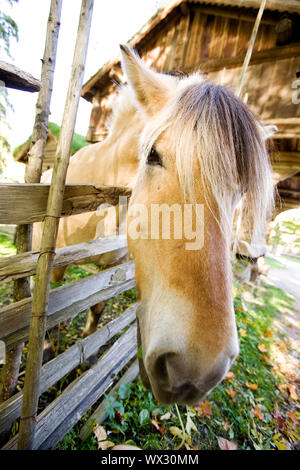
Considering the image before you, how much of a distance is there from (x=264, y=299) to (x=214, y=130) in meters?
7.38

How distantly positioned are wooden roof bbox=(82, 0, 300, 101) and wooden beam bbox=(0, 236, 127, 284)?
5.90m

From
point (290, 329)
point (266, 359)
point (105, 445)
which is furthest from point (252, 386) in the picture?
point (290, 329)

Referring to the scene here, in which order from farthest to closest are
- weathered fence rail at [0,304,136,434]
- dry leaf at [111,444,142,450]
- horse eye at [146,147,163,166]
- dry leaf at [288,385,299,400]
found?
dry leaf at [288,385,299,400] < dry leaf at [111,444,142,450] < weathered fence rail at [0,304,136,434] < horse eye at [146,147,163,166]

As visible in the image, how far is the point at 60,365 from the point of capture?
172 cm

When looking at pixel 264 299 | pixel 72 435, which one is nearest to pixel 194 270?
pixel 72 435

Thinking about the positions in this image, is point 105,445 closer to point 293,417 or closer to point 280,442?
point 280,442

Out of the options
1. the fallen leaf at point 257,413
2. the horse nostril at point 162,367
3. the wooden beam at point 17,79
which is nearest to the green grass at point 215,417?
the fallen leaf at point 257,413

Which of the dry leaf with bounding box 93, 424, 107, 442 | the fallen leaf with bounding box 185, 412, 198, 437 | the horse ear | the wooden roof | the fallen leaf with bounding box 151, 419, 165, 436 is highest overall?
the wooden roof

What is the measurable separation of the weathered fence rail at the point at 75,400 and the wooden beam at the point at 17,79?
7.25ft

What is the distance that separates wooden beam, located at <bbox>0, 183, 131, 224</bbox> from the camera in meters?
1.05

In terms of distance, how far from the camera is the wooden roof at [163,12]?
14.6 feet

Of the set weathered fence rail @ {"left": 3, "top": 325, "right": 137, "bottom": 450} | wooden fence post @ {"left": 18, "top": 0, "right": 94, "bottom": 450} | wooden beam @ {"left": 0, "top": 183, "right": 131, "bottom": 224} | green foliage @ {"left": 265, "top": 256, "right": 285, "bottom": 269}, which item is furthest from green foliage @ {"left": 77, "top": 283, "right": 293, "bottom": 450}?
green foliage @ {"left": 265, "top": 256, "right": 285, "bottom": 269}

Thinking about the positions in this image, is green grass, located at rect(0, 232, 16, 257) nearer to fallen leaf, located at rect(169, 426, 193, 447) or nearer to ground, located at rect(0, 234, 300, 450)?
ground, located at rect(0, 234, 300, 450)

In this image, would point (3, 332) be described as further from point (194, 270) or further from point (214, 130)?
point (214, 130)
